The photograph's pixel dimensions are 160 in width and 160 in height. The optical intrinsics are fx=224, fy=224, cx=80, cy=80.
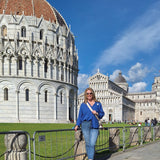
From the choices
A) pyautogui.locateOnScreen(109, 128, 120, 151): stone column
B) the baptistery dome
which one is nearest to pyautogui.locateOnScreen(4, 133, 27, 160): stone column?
pyautogui.locateOnScreen(109, 128, 120, 151): stone column

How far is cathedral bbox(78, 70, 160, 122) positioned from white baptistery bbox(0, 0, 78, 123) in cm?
4599

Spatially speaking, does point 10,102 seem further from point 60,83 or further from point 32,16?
point 32,16

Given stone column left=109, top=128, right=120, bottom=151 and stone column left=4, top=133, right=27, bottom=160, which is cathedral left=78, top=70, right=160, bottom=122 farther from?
stone column left=4, top=133, right=27, bottom=160

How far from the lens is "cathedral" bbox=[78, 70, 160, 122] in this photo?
91438mm

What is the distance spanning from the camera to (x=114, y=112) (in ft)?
301

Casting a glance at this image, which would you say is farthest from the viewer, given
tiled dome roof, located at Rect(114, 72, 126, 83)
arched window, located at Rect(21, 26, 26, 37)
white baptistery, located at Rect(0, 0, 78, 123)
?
tiled dome roof, located at Rect(114, 72, 126, 83)

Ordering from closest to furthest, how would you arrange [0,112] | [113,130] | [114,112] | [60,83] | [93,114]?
[93,114], [113,130], [0,112], [60,83], [114,112]

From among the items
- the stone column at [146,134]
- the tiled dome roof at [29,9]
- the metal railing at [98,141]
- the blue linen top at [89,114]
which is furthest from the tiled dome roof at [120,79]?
the blue linen top at [89,114]

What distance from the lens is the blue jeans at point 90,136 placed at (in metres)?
6.80

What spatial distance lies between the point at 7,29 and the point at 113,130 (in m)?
32.0

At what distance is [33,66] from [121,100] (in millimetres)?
59315

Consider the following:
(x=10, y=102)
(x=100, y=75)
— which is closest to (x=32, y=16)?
(x=10, y=102)

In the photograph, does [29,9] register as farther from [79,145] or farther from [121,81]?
[121,81]

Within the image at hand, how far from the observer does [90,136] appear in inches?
269
